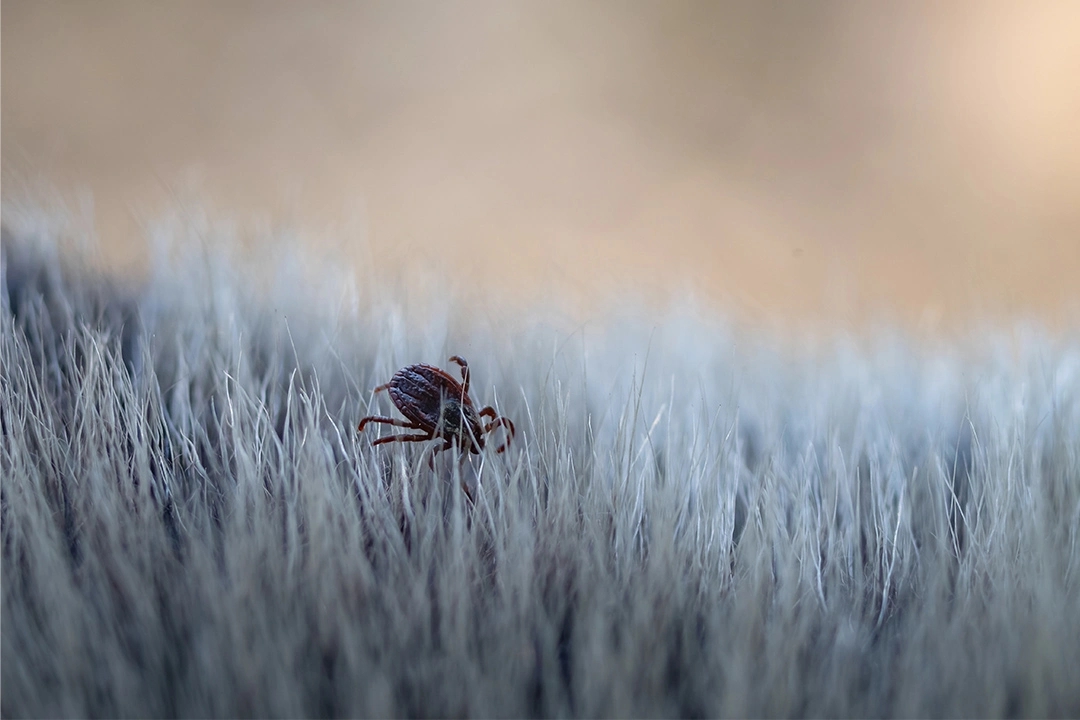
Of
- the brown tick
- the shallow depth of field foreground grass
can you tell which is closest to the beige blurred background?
the shallow depth of field foreground grass

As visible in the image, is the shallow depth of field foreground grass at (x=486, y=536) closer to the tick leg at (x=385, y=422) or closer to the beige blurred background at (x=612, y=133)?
the tick leg at (x=385, y=422)

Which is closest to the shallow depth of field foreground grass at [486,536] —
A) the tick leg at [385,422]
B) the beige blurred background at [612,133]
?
the tick leg at [385,422]

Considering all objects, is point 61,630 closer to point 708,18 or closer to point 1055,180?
point 708,18

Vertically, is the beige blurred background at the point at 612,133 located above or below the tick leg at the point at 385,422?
above

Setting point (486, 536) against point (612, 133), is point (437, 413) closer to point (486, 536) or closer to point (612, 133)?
point (486, 536)

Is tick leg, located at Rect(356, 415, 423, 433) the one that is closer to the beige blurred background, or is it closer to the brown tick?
the brown tick

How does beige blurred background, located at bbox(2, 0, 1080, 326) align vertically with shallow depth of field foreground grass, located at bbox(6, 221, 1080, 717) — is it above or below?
above

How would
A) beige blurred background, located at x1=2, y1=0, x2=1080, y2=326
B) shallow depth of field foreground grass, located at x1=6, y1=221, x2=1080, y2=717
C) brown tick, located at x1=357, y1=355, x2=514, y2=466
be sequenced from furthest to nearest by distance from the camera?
beige blurred background, located at x1=2, y1=0, x2=1080, y2=326 → brown tick, located at x1=357, y1=355, x2=514, y2=466 → shallow depth of field foreground grass, located at x1=6, y1=221, x2=1080, y2=717
